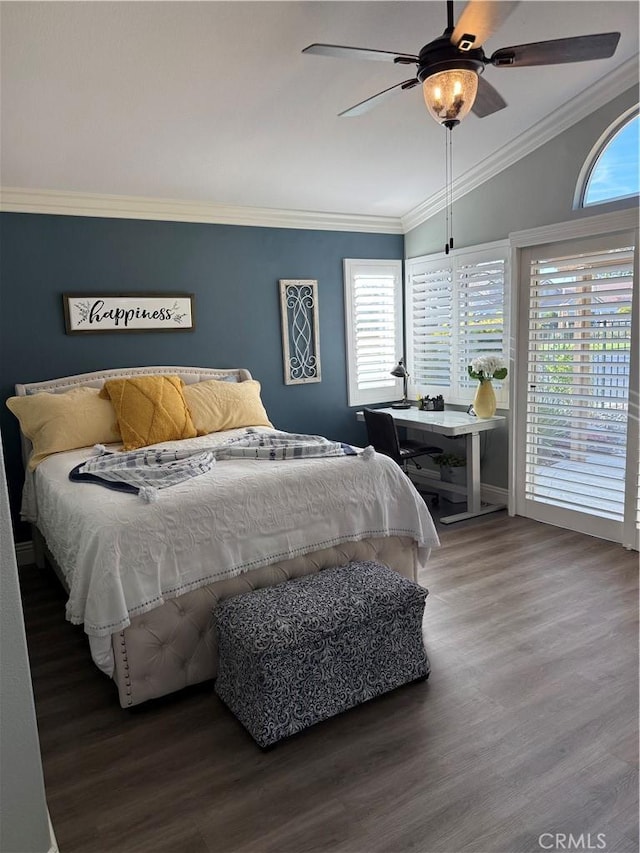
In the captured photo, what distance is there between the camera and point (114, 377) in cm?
420

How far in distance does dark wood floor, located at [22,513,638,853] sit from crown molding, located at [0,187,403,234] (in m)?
2.65

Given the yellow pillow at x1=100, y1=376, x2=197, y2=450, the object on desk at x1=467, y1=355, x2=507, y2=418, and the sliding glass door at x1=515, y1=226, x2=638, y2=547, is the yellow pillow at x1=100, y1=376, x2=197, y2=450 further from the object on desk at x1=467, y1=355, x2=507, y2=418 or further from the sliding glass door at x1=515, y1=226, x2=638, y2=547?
the sliding glass door at x1=515, y1=226, x2=638, y2=547

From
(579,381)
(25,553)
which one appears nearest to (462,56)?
(579,381)

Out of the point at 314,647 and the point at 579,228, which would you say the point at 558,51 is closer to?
the point at 579,228

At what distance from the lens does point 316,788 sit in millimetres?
2000

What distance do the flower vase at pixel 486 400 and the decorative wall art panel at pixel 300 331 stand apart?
1.35 metres

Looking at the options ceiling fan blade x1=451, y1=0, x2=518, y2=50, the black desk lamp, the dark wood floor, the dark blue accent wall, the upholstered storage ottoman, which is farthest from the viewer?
the black desk lamp

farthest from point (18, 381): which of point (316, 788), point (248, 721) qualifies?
point (316, 788)

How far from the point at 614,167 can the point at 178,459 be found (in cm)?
318

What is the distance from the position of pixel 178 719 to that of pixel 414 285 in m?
4.18

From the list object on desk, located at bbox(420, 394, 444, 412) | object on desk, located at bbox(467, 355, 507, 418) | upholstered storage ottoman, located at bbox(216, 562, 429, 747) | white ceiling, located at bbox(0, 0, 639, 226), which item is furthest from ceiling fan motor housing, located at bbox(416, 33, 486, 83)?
object on desk, located at bbox(420, 394, 444, 412)

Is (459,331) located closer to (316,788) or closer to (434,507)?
(434,507)

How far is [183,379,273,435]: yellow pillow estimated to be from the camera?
13.2ft

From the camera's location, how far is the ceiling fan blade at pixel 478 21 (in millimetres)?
1969
